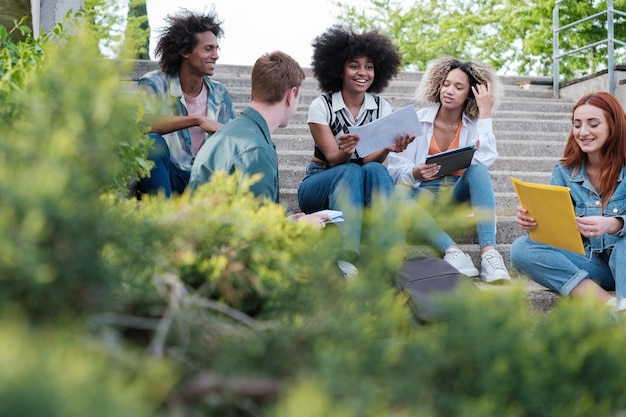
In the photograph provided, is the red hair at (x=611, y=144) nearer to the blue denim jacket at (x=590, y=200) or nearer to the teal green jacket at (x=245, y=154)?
the blue denim jacket at (x=590, y=200)

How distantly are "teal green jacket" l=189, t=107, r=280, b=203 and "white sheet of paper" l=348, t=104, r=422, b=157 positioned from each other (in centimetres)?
111

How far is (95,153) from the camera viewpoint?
2.96ft

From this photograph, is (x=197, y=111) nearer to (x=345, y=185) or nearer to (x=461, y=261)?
(x=345, y=185)

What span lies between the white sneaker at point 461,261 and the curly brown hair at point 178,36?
6.00 ft

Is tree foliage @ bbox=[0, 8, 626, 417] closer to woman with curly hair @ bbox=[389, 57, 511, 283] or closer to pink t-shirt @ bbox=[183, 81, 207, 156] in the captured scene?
woman with curly hair @ bbox=[389, 57, 511, 283]

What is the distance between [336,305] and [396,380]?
13cm

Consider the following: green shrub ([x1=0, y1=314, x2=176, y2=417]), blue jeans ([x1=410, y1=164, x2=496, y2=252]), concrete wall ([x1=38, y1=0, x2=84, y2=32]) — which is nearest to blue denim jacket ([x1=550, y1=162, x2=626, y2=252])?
blue jeans ([x1=410, y1=164, x2=496, y2=252])

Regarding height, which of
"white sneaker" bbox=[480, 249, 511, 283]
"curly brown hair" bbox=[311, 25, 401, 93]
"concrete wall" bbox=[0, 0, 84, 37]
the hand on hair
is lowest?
"white sneaker" bbox=[480, 249, 511, 283]

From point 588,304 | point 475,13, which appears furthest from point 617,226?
point 475,13

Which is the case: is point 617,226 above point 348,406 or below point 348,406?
below

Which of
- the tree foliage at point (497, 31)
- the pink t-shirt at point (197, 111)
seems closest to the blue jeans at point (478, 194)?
the pink t-shirt at point (197, 111)

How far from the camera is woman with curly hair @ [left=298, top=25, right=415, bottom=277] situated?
3857mm

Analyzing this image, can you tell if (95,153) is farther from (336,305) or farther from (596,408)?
(596,408)

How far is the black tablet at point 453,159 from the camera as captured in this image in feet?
13.2
